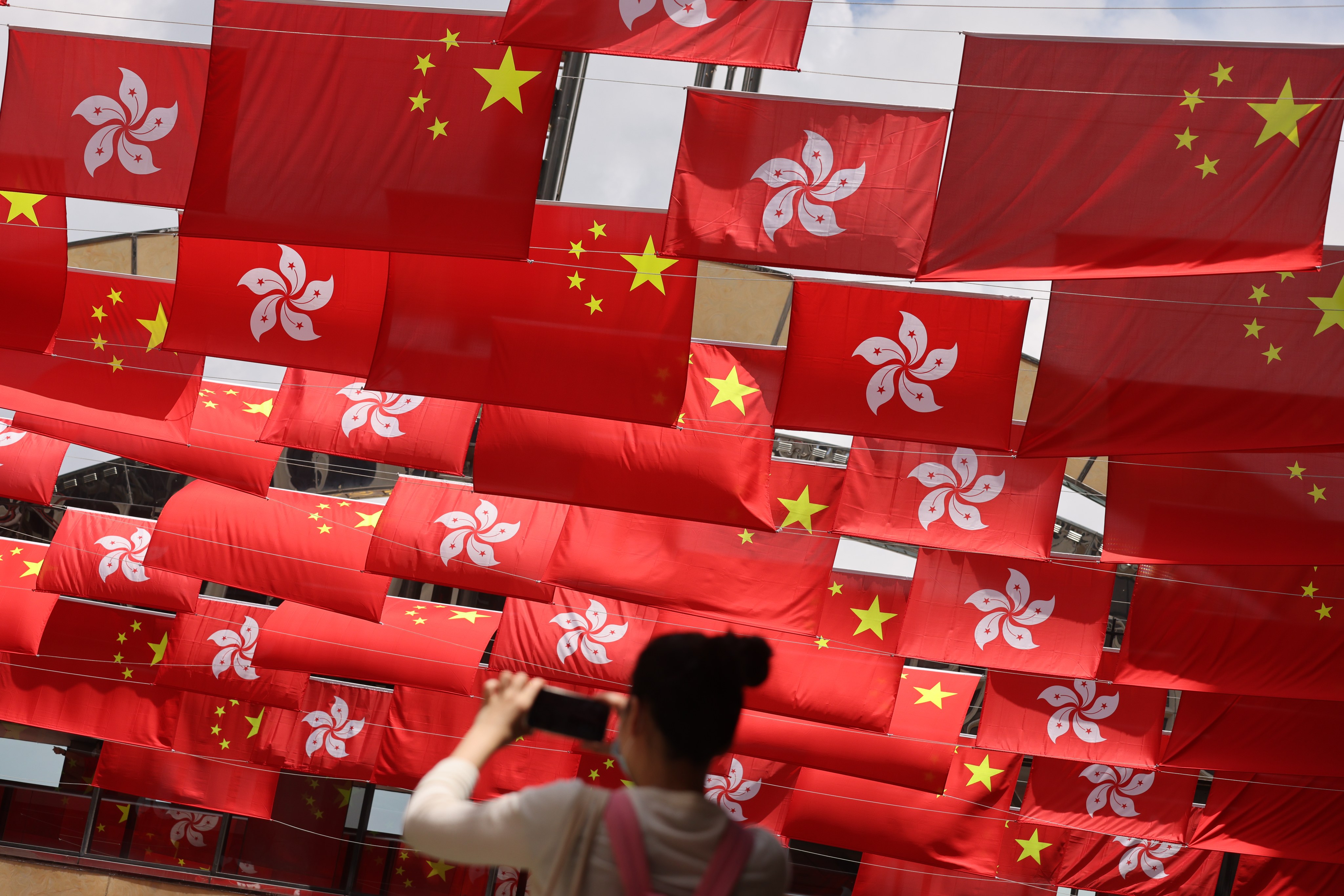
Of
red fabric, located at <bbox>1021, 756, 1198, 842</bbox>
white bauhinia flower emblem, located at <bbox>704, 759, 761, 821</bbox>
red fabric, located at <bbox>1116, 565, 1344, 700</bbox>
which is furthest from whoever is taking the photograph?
white bauhinia flower emblem, located at <bbox>704, 759, 761, 821</bbox>

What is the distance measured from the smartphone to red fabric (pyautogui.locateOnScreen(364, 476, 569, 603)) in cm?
810

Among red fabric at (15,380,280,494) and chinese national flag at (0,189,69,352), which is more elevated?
chinese national flag at (0,189,69,352)

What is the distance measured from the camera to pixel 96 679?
1323 cm

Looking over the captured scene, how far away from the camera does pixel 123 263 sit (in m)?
14.0

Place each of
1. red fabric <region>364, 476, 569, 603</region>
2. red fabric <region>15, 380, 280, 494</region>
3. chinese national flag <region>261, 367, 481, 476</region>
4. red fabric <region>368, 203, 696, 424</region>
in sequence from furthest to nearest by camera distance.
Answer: red fabric <region>364, 476, 569, 603</region>, red fabric <region>15, 380, 280, 494</region>, chinese national flag <region>261, 367, 481, 476</region>, red fabric <region>368, 203, 696, 424</region>

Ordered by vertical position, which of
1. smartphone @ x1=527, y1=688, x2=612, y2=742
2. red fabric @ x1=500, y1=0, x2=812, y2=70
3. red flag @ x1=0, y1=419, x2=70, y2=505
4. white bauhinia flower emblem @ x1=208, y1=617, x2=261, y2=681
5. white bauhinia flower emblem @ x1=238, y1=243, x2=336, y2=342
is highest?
red fabric @ x1=500, y1=0, x2=812, y2=70

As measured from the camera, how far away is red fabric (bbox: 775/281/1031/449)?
661 cm

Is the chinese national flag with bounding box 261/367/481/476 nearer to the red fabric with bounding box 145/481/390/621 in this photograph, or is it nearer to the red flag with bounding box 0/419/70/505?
the red fabric with bounding box 145/481/390/621

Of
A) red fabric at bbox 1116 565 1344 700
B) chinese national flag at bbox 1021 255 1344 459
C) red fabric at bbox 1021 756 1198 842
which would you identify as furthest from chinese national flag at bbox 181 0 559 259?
red fabric at bbox 1021 756 1198 842

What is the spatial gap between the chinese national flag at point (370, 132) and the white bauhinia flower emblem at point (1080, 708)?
775 centimetres

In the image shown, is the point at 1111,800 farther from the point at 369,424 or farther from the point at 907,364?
the point at 369,424

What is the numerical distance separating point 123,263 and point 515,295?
31.5ft

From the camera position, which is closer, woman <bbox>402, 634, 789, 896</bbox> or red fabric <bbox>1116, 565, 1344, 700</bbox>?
woman <bbox>402, 634, 789, 896</bbox>

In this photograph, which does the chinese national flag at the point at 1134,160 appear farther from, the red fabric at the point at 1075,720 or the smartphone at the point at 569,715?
the red fabric at the point at 1075,720
